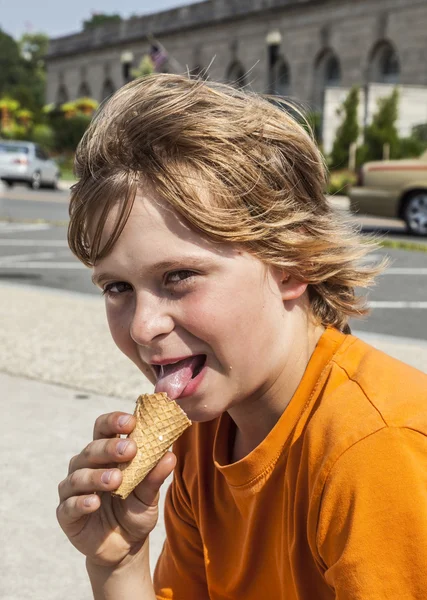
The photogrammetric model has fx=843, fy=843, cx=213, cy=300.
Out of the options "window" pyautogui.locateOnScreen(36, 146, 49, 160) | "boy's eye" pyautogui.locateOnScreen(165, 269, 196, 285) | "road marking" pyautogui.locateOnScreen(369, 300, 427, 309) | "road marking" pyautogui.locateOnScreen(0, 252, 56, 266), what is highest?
"boy's eye" pyautogui.locateOnScreen(165, 269, 196, 285)

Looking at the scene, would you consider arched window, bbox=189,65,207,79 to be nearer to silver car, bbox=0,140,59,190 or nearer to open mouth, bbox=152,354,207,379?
open mouth, bbox=152,354,207,379

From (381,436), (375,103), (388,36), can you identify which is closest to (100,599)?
(381,436)

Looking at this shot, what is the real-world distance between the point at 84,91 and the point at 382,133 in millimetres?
36439

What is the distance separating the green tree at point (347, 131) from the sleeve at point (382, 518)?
83.7 ft

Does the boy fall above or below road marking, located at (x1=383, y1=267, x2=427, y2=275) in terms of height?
above

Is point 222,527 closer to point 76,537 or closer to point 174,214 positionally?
point 76,537

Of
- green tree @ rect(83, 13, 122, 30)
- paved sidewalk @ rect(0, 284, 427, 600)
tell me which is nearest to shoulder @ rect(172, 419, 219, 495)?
paved sidewalk @ rect(0, 284, 427, 600)

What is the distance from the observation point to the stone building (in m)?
33.9

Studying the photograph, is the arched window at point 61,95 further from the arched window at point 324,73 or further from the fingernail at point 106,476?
the fingernail at point 106,476

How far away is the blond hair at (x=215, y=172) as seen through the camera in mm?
1648

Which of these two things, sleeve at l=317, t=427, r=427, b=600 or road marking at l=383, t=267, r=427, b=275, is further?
road marking at l=383, t=267, r=427, b=275

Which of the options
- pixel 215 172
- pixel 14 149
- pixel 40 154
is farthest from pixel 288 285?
pixel 40 154

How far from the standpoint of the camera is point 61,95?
61.3m

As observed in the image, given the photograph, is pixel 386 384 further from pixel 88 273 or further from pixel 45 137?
pixel 45 137
